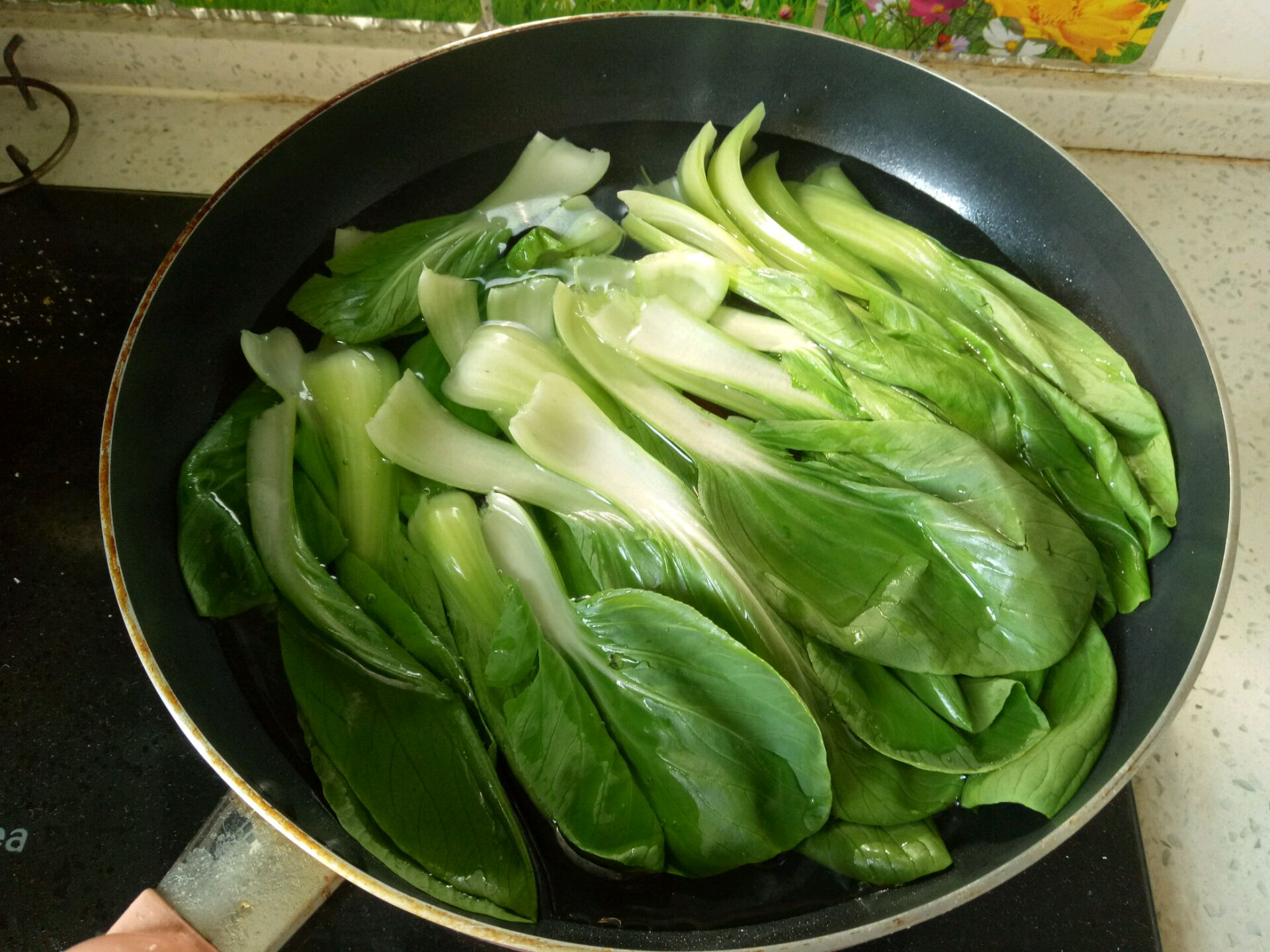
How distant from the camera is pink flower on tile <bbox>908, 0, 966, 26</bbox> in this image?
99 centimetres

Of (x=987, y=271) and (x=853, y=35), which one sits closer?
(x=987, y=271)

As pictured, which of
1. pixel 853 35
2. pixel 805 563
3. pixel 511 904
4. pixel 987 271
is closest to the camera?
pixel 511 904

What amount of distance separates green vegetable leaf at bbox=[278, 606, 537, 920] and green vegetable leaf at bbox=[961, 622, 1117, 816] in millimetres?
352

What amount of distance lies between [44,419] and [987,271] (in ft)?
3.20

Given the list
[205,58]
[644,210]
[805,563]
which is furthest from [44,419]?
[805,563]

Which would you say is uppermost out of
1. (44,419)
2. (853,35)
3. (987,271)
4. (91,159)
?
(853,35)

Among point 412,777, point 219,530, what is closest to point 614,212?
point 219,530

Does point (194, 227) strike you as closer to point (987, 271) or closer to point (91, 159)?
point (91, 159)

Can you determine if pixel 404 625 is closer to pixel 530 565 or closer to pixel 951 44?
A: pixel 530 565

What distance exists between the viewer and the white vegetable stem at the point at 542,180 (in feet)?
3.00

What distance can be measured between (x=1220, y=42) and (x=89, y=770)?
4.70 ft

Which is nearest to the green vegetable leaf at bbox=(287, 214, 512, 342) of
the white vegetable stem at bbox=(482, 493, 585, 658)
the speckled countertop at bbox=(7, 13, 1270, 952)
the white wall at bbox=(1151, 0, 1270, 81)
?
the white vegetable stem at bbox=(482, 493, 585, 658)

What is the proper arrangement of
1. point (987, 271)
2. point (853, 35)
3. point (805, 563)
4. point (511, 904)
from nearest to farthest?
point (511, 904) → point (805, 563) → point (987, 271) → point (853, 35)

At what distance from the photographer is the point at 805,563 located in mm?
689
